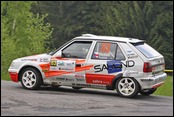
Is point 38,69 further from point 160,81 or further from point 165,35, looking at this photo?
point 165,35

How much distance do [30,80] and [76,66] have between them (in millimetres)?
1308

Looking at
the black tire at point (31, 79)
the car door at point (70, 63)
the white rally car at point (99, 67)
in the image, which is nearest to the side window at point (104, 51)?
the white rally car at point (99, 67)

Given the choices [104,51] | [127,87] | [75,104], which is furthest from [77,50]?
[75,104]

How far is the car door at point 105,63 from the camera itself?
10.4 metres

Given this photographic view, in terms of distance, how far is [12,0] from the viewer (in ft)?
129

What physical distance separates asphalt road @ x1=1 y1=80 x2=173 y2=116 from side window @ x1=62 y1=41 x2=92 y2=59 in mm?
Answer: 944

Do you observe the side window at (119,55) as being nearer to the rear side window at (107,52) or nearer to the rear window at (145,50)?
the rear side window at (107,52)

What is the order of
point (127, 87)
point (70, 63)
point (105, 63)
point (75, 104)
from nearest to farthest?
1. point (75, 104)
2. point (127, 87)
3. point (105, 63)
4. point (70, 63)

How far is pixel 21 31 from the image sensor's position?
39281 mm

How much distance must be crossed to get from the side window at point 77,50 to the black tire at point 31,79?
2.84 feet

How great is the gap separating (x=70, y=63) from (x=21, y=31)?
95.5 feet

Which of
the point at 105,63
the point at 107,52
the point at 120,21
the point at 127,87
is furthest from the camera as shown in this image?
the point at 120,21

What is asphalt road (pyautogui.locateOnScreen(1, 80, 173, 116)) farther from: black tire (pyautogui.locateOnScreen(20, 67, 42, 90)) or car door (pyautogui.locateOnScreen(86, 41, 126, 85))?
car door (pyautogui.locateOnScreen(86, 41, 126, 85))

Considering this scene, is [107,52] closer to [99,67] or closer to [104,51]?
[104,51]
